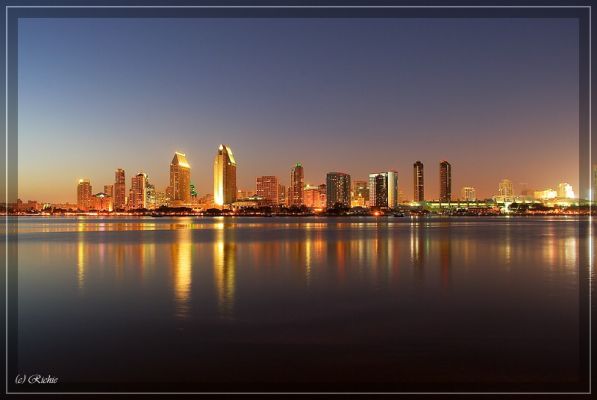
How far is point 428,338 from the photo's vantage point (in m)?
11.6

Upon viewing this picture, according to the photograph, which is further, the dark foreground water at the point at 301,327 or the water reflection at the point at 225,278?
the water reflection at the point at 225,278

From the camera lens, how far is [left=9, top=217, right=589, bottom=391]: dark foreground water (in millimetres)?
8977

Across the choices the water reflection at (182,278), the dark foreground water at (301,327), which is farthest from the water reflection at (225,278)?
the water reflection at (182,278)

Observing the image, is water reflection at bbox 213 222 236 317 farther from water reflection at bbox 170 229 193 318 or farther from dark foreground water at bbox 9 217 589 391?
water reflection at bbox 170 229 193 318

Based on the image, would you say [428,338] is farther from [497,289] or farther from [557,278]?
[557,278]

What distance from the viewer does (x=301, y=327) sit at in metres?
12.7

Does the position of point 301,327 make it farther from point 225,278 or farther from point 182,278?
point 182,278

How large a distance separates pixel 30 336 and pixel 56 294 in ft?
20.7

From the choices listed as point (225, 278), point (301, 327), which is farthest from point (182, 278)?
point (301, 327)

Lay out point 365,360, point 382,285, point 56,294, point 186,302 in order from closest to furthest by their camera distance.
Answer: point 365,360 → point 186,302 → point 56,294 → point 382,285

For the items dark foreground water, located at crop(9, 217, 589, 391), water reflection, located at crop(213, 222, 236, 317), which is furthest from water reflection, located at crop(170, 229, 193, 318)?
water reflection, located at crop(213, 222, 236, 317)

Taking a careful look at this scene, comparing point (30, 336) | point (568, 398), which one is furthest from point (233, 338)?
point (568, 398)

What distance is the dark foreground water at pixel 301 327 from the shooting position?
898 centimetres

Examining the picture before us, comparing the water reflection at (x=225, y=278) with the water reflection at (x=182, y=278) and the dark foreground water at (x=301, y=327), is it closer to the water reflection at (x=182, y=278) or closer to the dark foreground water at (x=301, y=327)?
the dark foreground water at (x=301, y=327)
